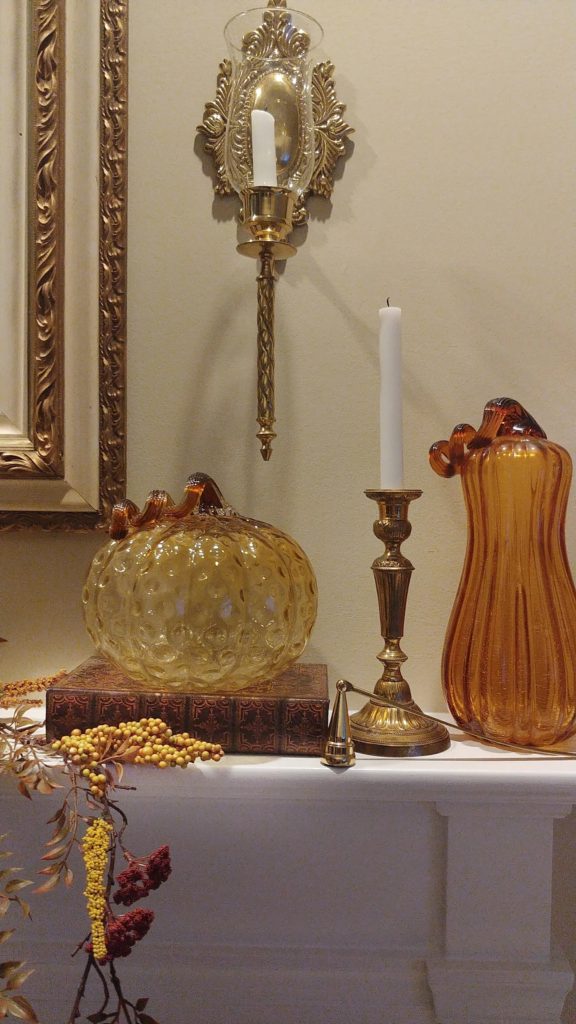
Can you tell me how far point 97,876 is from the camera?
496 mm

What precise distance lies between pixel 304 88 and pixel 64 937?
739 millimetres

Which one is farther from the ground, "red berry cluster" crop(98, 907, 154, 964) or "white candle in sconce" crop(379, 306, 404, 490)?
"white candle in sconce" crop(379, 306, 404, 490)

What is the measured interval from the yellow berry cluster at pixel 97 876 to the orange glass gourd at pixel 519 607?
29 centimetres

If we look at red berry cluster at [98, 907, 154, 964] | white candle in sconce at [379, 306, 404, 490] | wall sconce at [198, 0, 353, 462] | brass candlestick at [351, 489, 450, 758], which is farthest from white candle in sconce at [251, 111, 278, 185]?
red berry cluster at [98, 907, 154, 964]

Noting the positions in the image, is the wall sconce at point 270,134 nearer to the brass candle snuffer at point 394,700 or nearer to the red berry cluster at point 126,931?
the brass candle snuffer at point 394,700

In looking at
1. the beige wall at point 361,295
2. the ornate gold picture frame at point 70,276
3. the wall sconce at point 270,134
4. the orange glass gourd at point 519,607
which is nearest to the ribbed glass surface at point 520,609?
the orange glass gourd at point 519,607

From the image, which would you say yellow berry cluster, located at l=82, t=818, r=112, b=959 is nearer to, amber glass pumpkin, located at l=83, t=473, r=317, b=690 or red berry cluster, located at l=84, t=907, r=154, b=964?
red berry cluster, located at l=84, t=907, r=154, b=964

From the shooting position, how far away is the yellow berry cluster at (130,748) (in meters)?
0.54

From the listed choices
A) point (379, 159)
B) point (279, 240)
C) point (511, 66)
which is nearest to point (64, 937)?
point (279, 240)

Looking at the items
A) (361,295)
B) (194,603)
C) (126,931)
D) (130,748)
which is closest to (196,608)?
(194,603)

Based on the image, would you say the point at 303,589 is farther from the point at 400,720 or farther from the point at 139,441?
the point at 139,441

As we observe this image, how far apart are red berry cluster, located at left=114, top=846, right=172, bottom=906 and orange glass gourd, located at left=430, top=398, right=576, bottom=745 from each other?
26 centimetres

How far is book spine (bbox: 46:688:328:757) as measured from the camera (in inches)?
22.5

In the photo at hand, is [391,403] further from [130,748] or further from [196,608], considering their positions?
[130,748]
